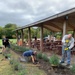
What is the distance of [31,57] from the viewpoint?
877 cm

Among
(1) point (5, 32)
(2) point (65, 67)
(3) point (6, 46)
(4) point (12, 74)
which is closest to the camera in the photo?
(4) point (12, 74)

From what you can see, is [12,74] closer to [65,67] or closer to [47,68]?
[47,68]

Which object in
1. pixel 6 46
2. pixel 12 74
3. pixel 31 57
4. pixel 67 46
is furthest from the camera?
pixel 6 46

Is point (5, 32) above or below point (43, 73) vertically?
above

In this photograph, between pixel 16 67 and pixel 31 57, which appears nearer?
pixel 16 67

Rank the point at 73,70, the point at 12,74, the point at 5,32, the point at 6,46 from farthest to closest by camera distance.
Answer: the point at 5,32
the point at 6,46
the point at 12,74
the point at 73,70

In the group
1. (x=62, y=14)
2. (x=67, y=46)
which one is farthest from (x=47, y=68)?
(x=62, y=14)

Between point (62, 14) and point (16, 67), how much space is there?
146 inches

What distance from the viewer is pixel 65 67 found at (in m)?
6.65

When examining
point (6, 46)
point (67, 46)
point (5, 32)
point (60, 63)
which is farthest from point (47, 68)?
point (5, 32)

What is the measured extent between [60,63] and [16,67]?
206 cm

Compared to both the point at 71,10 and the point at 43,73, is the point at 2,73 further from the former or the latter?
the point at 71,10

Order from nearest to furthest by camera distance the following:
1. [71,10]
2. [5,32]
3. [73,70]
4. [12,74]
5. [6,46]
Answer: [73,70], [12,74], [71,10], [6,46], [5,32]

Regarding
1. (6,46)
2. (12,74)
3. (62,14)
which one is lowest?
(12,74)
